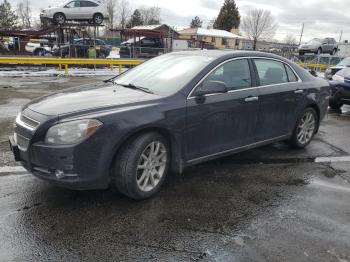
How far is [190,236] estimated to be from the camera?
326 centimetres

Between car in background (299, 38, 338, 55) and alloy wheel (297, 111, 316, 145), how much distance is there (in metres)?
30.6

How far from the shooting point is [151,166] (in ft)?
12.8

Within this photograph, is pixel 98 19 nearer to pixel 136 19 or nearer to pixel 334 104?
pixel 334 104

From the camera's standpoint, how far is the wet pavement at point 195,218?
3.02m

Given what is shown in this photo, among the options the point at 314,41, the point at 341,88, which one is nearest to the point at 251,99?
the point at 341,88

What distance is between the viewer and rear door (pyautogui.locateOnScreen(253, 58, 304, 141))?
5.01 metres

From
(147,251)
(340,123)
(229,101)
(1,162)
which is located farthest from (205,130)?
(340,123)

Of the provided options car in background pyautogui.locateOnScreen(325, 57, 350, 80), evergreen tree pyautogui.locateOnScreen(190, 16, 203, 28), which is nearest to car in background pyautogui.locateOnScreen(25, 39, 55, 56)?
car in background pyautogui.locateOnScreen(325, 57, 350, 80)

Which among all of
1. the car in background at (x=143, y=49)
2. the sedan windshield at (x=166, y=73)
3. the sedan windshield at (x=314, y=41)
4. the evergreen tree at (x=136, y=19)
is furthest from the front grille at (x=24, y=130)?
the evergreen tree at (x=136, y=19)

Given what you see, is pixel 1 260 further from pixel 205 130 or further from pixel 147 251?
pixel 205 130

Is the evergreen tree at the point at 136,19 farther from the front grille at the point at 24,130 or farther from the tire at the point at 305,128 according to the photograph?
the front grille at the point at 24,130

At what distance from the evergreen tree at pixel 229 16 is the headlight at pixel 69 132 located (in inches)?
3070

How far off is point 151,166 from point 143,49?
23368 mm

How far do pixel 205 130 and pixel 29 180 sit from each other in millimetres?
2187
